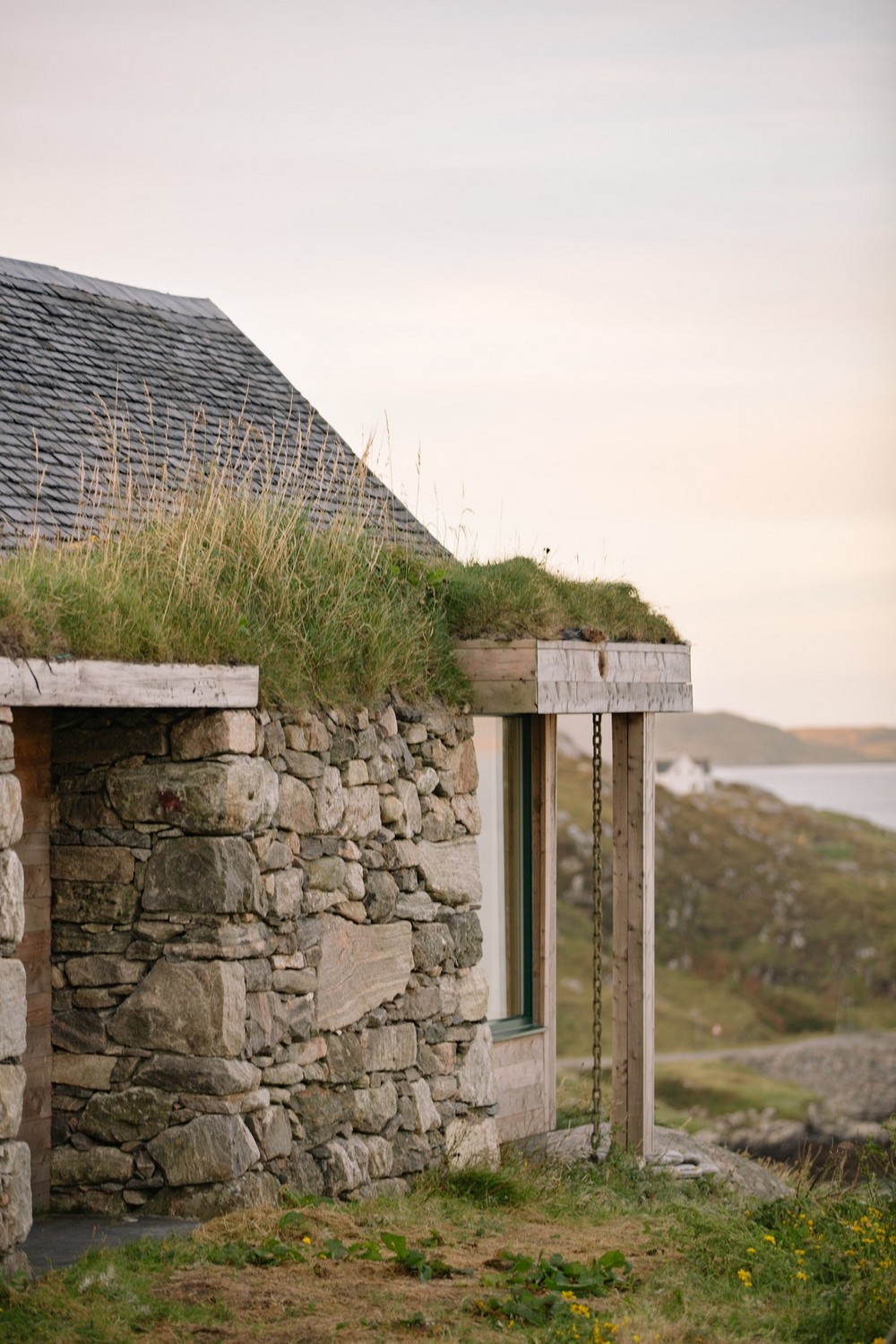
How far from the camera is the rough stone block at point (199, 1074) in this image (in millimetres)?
7254

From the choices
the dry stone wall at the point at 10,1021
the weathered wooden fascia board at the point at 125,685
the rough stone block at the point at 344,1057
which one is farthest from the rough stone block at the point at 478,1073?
the dry stone wall at the point at 10,1021

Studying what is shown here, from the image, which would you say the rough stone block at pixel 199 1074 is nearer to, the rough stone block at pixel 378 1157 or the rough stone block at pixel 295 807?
the rough stone block at pixel 378 1157

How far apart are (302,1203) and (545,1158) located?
2763mm

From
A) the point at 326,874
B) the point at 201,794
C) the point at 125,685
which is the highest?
the point at 125,685

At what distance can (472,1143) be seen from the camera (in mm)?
8852

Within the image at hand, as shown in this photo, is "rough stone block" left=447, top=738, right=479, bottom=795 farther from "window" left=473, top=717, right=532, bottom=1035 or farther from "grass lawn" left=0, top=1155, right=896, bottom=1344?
"grass lawn" left=0, top=1155, right=896, bottom=1344

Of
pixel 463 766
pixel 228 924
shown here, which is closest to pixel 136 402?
pixel 463 766

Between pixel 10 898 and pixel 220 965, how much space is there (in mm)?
1359

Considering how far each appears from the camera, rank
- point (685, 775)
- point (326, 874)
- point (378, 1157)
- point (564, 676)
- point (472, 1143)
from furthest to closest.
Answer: point (685, 775)
point (564, 676)
point (472, 1143)
point (378, 1157)
point (326, 874)

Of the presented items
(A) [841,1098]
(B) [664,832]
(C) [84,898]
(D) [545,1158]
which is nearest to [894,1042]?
(A) [841,1098]

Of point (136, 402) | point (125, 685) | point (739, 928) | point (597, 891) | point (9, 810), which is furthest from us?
point (739, 928)

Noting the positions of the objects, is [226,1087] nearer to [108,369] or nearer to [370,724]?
[370,724]

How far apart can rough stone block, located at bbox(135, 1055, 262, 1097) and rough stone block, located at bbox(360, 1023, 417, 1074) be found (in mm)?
892

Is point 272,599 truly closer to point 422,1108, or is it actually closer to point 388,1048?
point 388,1048
